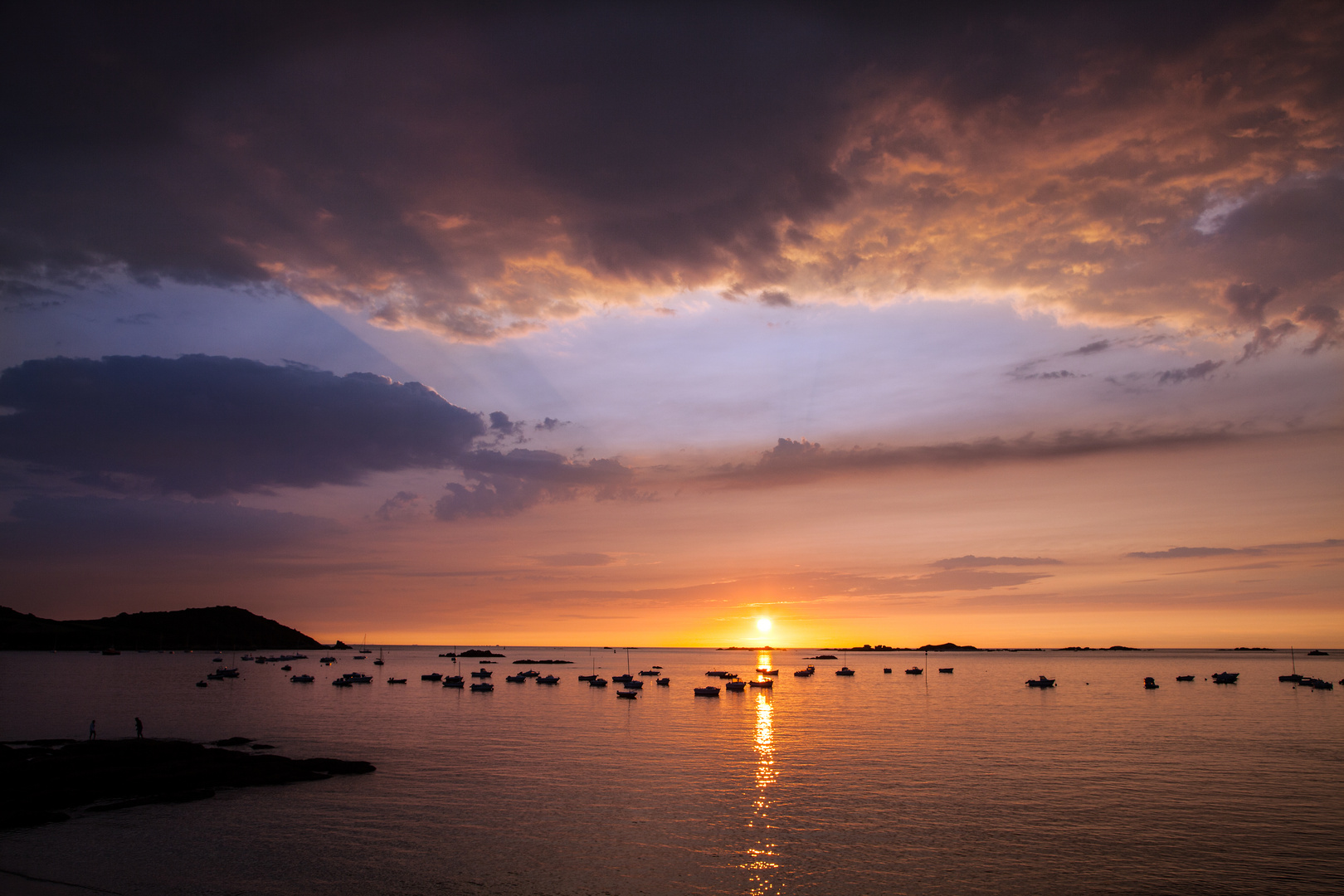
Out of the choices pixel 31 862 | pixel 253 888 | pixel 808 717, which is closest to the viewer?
pixel 253 888

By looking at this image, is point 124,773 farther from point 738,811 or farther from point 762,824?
point 762,824

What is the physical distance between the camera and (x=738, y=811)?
3759 centimetres

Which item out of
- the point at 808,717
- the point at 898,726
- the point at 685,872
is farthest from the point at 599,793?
the point at 808,717

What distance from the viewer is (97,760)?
44562mm

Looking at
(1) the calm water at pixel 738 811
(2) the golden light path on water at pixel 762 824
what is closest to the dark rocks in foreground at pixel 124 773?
(1) the calm water at pixel 738 811

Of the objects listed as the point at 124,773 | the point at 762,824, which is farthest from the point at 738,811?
the point at 124,773

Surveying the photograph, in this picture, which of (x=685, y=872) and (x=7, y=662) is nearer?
(x=685, y=872)

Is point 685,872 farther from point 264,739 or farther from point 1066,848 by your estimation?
point 264,739

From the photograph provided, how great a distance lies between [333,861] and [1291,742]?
238 feet

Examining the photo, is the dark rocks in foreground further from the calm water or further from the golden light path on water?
the golden light path on water

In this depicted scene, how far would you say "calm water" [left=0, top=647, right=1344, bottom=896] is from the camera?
1108 inches

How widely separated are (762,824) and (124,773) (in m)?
35.9

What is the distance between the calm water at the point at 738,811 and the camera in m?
28.1

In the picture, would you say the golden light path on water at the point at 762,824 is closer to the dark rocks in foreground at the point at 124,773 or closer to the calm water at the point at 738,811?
the calm water at the point at 738,811
